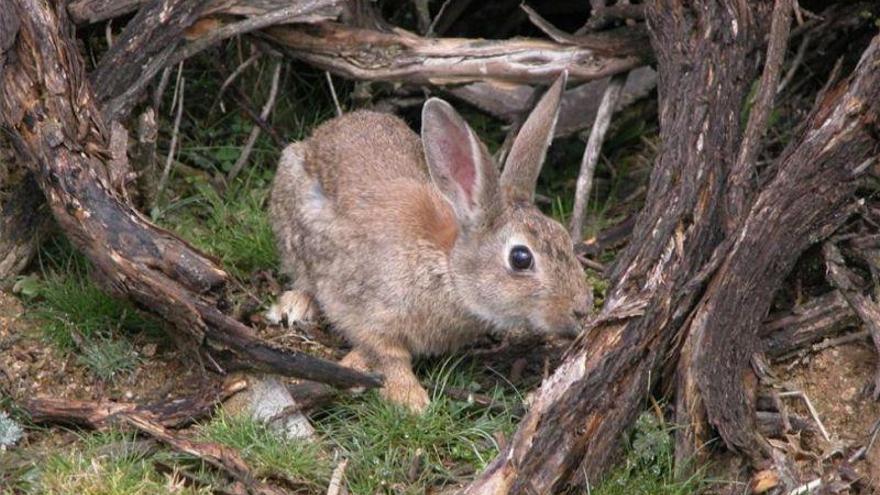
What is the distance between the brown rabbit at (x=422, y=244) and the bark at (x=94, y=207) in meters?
0.54

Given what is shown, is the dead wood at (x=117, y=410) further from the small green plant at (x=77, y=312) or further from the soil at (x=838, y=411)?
the soil at (x=838, y=411)

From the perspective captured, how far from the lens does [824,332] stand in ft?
19.2

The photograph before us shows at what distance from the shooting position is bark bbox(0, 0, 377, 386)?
214 inches

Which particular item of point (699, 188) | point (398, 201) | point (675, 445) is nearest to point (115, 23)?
point (398, 201)

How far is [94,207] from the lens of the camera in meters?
5.48

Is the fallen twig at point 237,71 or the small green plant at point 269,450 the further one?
the fallen twig at point 237,71

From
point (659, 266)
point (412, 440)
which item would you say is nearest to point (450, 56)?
point (659, 266)

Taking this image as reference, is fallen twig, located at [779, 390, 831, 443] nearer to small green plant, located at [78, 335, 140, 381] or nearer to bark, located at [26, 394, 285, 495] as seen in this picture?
bark, located at [26, 394, 285, 495]

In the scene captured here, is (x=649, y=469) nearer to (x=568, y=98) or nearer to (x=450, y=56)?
(x=450, y=56)

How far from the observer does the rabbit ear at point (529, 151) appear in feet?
20.0

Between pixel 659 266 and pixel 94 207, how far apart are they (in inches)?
86.6

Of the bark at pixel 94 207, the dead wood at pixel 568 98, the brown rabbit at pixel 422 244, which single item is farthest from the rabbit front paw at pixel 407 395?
the dead wood at pixel 568 98

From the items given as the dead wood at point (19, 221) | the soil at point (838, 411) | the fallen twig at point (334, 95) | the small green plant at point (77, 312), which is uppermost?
the dead wood at point (19, 221)

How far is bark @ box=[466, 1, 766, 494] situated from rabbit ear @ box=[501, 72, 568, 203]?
483mm
